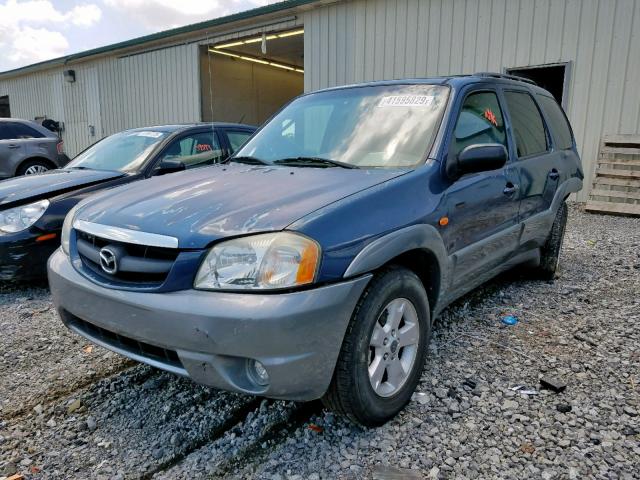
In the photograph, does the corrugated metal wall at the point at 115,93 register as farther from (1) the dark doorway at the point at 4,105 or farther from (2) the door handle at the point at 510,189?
(2) the door handle at the point at 510,189

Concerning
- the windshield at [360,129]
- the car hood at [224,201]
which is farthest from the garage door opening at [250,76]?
the car hood at [224,201]

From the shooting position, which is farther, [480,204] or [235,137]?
Result: [235,137]

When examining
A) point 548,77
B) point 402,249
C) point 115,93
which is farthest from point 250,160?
point 115,93

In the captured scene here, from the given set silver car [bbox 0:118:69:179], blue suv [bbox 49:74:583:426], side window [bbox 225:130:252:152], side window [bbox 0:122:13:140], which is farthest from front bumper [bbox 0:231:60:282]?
side window [bbox 0:122:13:140]

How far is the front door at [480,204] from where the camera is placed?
8.96ft

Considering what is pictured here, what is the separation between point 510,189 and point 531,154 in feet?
2.13

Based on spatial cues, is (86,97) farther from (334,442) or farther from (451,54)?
(334,442)

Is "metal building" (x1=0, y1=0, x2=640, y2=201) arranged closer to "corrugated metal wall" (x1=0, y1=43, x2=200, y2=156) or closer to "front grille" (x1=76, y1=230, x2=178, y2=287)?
"corrugated metal wall" (x1=0, y1=43, x2=200, y2=156)

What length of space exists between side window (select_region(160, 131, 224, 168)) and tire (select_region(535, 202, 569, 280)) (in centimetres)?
335

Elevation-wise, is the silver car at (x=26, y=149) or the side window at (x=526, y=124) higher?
the side window at (x=526, y=124)

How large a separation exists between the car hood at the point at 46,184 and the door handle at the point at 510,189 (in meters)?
3.42

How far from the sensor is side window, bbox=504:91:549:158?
11.8 ft

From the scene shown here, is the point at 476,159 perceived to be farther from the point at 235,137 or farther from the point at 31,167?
the point at 31,167

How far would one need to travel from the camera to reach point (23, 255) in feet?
13.5
